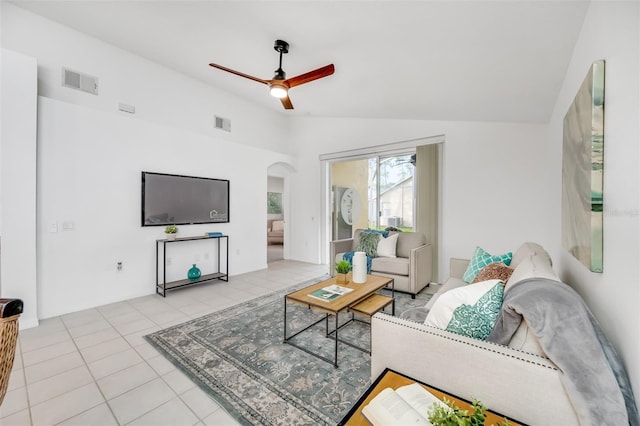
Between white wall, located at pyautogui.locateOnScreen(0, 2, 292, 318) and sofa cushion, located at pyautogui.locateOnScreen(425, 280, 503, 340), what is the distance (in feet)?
12.7

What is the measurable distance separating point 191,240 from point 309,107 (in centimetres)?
310

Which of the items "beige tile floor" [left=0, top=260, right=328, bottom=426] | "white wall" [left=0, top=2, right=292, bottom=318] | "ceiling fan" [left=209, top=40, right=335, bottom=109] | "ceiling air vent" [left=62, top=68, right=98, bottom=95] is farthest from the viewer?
"ceiling air vent" [left=62, top=68, right=98, bottom=95]

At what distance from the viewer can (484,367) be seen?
107 cm

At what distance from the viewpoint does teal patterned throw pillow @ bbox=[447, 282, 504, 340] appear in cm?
124

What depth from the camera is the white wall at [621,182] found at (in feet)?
3.03

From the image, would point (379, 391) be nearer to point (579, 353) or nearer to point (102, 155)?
point (579, 353)

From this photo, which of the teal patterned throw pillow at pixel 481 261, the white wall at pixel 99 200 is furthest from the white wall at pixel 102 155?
the teal patterned throw pillow at pixel 481 261

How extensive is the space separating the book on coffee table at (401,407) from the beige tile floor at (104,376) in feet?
3.54

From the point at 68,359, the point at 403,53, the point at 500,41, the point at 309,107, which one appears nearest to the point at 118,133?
the point at 68,359

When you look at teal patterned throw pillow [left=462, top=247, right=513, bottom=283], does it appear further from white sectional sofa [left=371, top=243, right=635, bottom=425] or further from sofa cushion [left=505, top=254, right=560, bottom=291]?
white sectional sofa [left=371, top=243, right=635, bottom=425]

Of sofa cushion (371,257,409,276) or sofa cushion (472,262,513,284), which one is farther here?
sofa cushion (371,257,409,276)

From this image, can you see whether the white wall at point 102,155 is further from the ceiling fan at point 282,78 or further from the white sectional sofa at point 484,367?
the white sectional sofa at point 484,367

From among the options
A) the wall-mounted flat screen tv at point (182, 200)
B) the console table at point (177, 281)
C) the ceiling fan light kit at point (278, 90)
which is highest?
the ceiling fan light kit at point (278, 90)

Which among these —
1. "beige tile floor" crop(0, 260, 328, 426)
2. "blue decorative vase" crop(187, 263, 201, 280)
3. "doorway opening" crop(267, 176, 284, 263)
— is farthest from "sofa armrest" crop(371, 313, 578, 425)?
"doorway opening" crop(267, 176, 284, 263)
